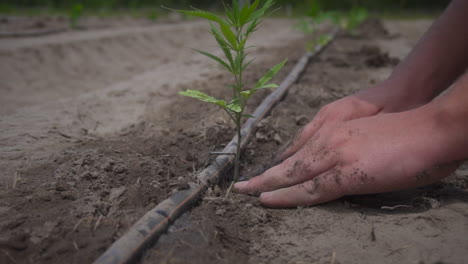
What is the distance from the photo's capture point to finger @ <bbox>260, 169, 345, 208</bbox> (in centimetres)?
157

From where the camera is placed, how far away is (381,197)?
172 centimetres

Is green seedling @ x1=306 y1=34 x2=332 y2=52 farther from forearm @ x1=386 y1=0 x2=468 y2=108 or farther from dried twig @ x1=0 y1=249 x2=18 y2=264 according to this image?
dried twig @ x1=0 y1=249 x2=18 y2=264

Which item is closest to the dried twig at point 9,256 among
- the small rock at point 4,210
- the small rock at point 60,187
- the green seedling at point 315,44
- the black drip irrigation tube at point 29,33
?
the small rock at point 4,210

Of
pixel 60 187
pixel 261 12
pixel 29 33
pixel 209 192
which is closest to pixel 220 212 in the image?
pixel 209 192

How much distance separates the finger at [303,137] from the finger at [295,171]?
220 millimetres

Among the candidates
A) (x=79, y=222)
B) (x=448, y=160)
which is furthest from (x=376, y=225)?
(x=79, y=222)

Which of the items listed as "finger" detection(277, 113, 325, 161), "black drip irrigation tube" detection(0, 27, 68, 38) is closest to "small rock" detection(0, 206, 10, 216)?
"finger" detection(277, 113, 325, 161)

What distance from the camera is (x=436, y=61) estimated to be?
80.3 inches

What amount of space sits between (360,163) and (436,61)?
37.3 inches

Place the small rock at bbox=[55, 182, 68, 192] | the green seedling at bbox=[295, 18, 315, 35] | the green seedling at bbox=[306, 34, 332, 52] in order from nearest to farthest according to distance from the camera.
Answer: the small rock at bbox=[55, 182, 68, 192] < the green seedling at bbox=[306, 34, 332, 52] < the green seedling at bbox=[295, 18, 315, 35]

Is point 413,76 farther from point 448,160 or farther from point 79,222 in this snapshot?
point 79,222

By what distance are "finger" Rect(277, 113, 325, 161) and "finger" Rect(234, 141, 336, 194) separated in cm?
22

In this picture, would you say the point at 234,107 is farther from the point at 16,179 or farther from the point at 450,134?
the point at 16,179

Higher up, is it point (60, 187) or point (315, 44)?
point (315, 44)
